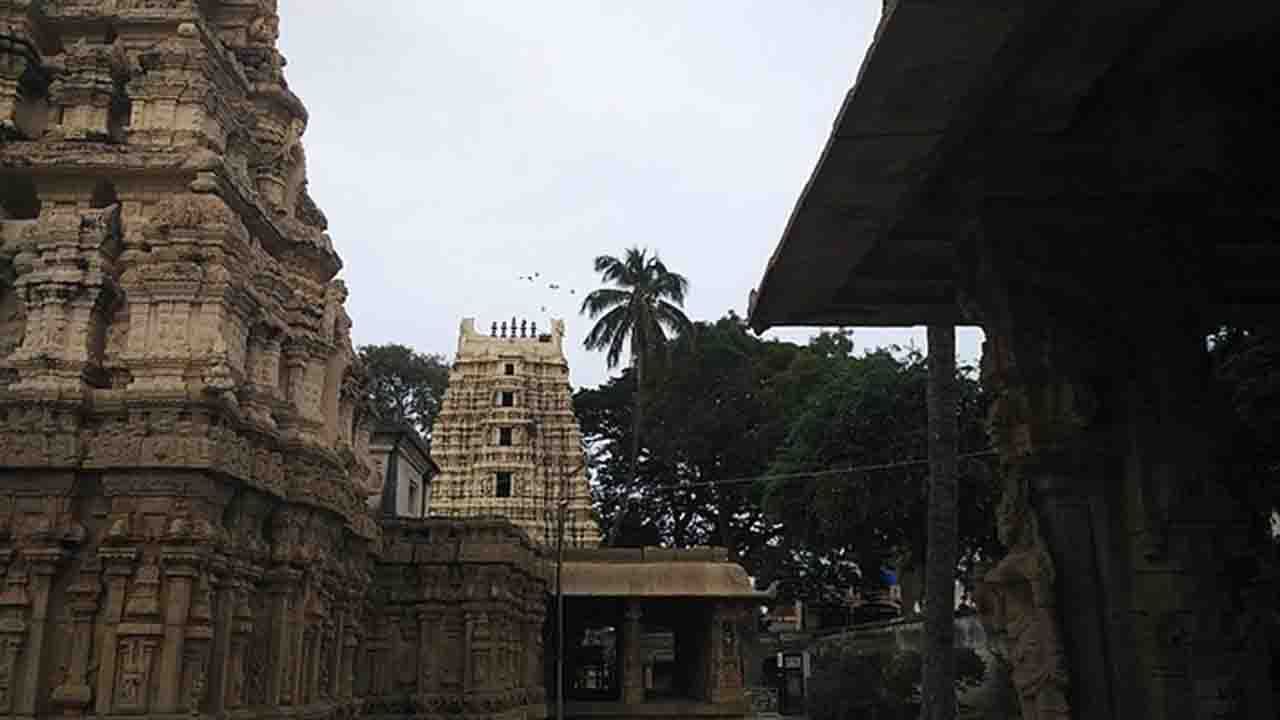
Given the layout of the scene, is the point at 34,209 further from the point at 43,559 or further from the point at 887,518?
the point at 887,518

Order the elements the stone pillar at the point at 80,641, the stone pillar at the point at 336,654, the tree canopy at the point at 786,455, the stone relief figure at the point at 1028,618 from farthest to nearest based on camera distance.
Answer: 1. the tree canopy at the point at 786,455
2. the stone pillar at the point at 336,654
3. the stone pillar at the point at 80,641
4. the stone relief figure at the point at 1028,618

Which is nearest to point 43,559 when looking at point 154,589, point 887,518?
point 154,589

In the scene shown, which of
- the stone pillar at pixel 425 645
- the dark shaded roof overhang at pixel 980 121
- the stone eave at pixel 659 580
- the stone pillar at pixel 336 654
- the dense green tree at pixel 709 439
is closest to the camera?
the dark shaded roof overhang at pixel 980 121

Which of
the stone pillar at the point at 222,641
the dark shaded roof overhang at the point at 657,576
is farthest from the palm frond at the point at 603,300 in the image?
the stone pillar at the point at 222,641

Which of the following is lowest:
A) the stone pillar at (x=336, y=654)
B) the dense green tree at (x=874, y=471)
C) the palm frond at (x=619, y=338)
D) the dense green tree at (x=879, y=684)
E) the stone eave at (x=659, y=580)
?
the dense green tree at (x=879, y=684)

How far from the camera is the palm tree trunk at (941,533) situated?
15344mm

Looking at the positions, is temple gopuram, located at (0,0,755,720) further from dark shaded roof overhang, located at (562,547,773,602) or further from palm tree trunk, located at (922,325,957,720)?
dark shaded roof overhang, located at (562,547,773,602)

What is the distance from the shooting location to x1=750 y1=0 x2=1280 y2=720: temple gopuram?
484 cm

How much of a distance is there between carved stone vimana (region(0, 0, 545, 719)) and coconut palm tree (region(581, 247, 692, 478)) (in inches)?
1036

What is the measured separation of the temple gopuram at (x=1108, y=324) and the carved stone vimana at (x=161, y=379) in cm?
860

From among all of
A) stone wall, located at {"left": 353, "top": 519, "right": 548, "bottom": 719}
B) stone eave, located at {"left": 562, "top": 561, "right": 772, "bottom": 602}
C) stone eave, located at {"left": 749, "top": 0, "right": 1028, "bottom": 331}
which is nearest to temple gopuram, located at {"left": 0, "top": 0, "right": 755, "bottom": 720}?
stone wall, located at {"left": 353, "top": 519, "right": 548, "bottom": 719}

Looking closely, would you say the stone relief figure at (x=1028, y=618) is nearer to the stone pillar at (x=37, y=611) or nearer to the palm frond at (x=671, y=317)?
the stone pillar at (x=37, y=611)

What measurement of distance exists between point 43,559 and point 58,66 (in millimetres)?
6099

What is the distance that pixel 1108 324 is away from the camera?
572cm
